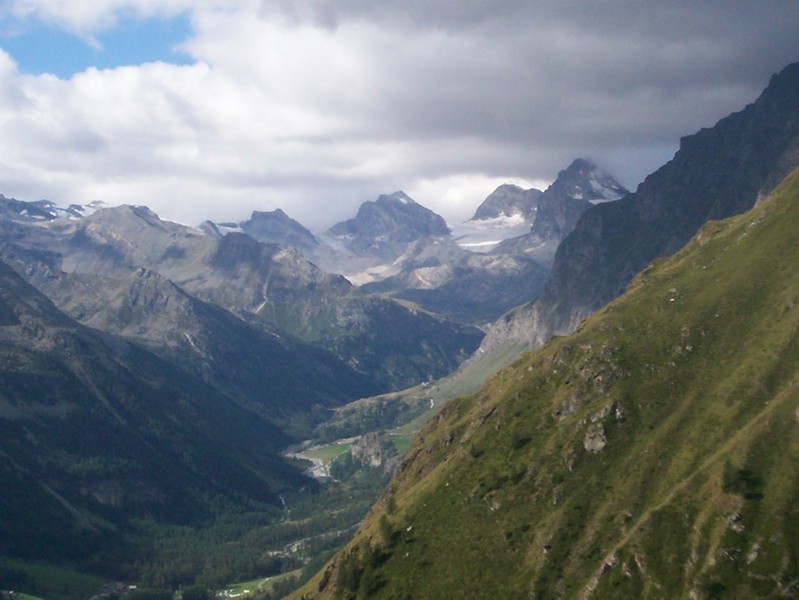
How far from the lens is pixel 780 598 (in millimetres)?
195125
